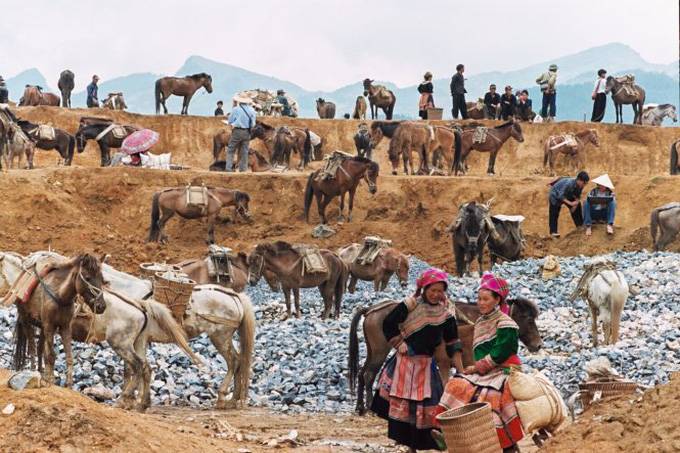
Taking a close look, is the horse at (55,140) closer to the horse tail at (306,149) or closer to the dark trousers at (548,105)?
the horse tail at (306,149)

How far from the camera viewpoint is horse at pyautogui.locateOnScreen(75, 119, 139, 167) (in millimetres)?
33125

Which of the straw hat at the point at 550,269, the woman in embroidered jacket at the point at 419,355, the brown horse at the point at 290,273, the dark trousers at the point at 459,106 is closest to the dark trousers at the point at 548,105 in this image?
the dark trousers at the point at 459,106

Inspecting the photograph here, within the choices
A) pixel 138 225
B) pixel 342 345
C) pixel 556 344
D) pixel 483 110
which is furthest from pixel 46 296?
pixel 483 110

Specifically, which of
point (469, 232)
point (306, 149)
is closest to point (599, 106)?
point (306, 149)

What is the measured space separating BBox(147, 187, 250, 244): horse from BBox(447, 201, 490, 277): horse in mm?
6269

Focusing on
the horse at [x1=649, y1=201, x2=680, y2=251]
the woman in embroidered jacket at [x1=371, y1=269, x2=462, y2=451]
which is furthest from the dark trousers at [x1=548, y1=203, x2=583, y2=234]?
the woman in embroidered jacket at [x1=371, y1=269, x2=462, y2=451]

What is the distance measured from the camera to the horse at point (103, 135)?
3312cm

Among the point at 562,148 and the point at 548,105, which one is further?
the point at 548,105

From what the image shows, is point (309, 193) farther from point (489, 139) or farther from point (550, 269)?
point (550, 269)

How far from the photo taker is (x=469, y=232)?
23.9 metres

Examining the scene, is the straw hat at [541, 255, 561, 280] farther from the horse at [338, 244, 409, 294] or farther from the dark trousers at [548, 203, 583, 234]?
the dark trousers at [548, 203, 583, 234]

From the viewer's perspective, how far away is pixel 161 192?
27.8 metres

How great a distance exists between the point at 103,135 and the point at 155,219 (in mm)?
6208

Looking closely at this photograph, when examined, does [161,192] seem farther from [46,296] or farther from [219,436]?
[219,436]
